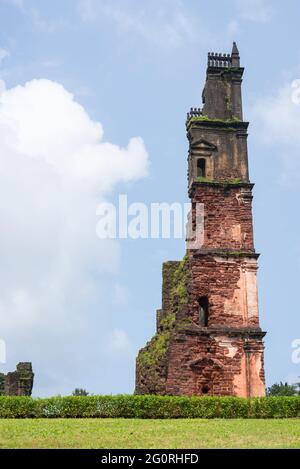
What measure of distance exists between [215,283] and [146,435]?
13553mm

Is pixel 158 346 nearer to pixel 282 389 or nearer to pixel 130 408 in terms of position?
pixel 130 408

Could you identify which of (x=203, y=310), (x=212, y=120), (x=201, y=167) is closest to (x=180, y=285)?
(x=203, y=310)

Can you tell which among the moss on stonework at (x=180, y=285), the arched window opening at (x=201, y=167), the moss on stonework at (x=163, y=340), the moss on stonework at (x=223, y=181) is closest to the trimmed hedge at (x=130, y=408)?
the moss on stonework at (x=163, y=340)

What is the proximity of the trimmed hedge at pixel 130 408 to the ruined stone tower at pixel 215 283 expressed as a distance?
3.72 meters

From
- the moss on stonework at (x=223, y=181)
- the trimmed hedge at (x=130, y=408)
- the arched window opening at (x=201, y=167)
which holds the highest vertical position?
the arched window opening at (x=201, y=167)

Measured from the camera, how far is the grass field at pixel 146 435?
43.4 feet

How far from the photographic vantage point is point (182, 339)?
26.4 m

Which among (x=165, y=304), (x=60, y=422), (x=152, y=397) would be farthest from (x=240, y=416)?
(x=165, y=304)

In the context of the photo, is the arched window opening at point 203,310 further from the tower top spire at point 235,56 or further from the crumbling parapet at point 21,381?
the tower top spire at point 235,56

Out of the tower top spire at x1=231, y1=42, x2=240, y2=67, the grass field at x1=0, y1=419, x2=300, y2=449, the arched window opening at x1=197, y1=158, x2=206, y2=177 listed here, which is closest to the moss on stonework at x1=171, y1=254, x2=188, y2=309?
the arched window opening at x1=197, y1=158, x2=206, y2=177

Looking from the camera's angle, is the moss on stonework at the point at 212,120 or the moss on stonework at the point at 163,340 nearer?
the moss on stonework at the point at 163,340

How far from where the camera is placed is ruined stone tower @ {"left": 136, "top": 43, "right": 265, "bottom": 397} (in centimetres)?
2639

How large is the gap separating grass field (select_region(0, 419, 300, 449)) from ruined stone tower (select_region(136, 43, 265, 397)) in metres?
7.76
